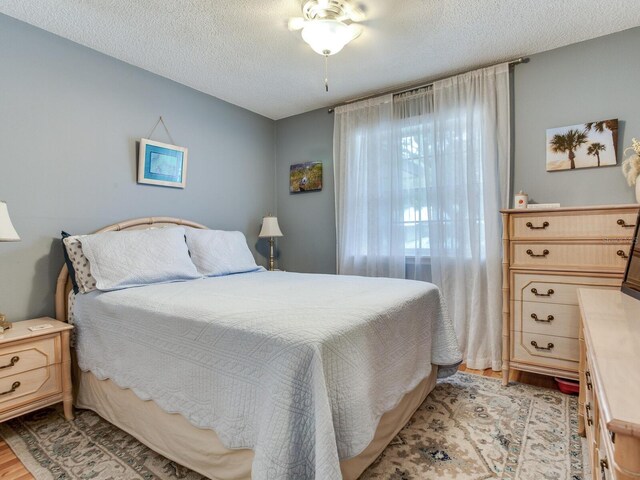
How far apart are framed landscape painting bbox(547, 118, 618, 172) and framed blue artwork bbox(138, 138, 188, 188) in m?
2.99

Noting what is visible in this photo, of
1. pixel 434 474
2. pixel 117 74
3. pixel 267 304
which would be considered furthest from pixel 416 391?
pixel 117 74

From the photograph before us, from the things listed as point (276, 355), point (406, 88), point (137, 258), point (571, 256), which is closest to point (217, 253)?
point (137, 258)

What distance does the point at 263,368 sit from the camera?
1.20 meters

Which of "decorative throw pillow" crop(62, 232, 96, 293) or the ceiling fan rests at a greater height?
the ceiling fan

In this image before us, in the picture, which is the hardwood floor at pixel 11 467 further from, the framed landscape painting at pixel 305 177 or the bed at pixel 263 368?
the framed landscape painting at pixel 305 177

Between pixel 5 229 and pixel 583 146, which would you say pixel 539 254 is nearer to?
pixel 583 146

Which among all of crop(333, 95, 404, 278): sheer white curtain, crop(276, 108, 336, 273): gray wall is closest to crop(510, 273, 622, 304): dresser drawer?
crop(333, 95, 404, 278): sheer white curtain

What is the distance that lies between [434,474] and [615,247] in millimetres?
1666

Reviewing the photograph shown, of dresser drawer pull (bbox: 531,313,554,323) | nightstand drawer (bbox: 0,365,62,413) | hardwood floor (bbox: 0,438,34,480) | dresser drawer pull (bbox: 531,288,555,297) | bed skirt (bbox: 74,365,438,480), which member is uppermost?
dresser drawer pull (bbox: 531,288,555,297)

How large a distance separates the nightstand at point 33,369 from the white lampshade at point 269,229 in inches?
75.5

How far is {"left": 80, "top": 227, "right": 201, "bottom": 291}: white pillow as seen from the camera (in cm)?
207

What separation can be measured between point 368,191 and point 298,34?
1510 millimetres

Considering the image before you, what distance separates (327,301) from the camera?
168 cm

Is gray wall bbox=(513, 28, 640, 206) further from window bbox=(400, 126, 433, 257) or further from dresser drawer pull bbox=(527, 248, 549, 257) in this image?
window bbox=(400, 126, 433, 257)
